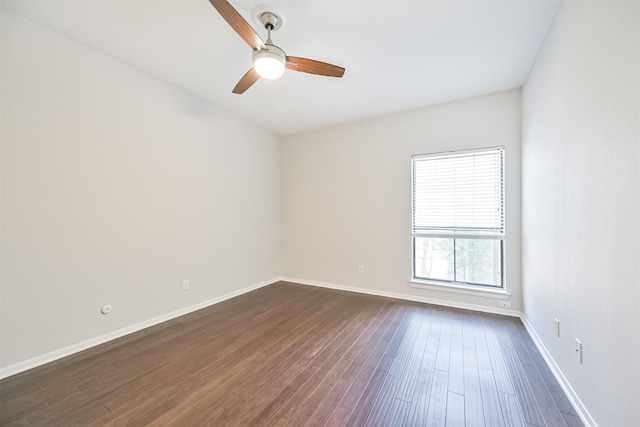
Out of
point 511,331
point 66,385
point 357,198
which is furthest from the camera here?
point 357,198

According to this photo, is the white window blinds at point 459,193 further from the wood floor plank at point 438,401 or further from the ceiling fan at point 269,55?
the ceiling fan at point 269,55

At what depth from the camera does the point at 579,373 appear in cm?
157

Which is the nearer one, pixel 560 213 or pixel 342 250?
pixel 560 213

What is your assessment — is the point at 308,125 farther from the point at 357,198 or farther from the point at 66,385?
the point at 66,385

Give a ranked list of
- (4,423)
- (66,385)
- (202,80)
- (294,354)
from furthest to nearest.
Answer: (202,80) → (294,354) → (66,385) → (4,423)

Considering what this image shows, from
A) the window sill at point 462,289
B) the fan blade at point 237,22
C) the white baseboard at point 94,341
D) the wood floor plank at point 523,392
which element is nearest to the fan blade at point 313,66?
the fan blade at point 237,22

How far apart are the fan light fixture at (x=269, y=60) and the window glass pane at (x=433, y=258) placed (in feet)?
9.75

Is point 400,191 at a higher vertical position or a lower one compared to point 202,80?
lower

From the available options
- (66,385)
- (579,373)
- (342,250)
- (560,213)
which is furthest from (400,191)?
(66,385)

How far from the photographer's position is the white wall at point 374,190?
3146mm

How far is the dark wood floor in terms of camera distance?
5.12 feet

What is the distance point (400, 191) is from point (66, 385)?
13.3 ft

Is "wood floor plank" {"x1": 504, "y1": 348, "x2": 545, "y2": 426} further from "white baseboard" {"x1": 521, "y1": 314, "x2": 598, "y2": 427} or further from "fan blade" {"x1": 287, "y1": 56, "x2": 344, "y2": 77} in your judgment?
"fan blade" {"x1": 287, "y1": 56, "x2": 344, "y2": 77}

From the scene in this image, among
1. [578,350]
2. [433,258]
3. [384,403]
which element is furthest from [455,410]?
[433,258]
